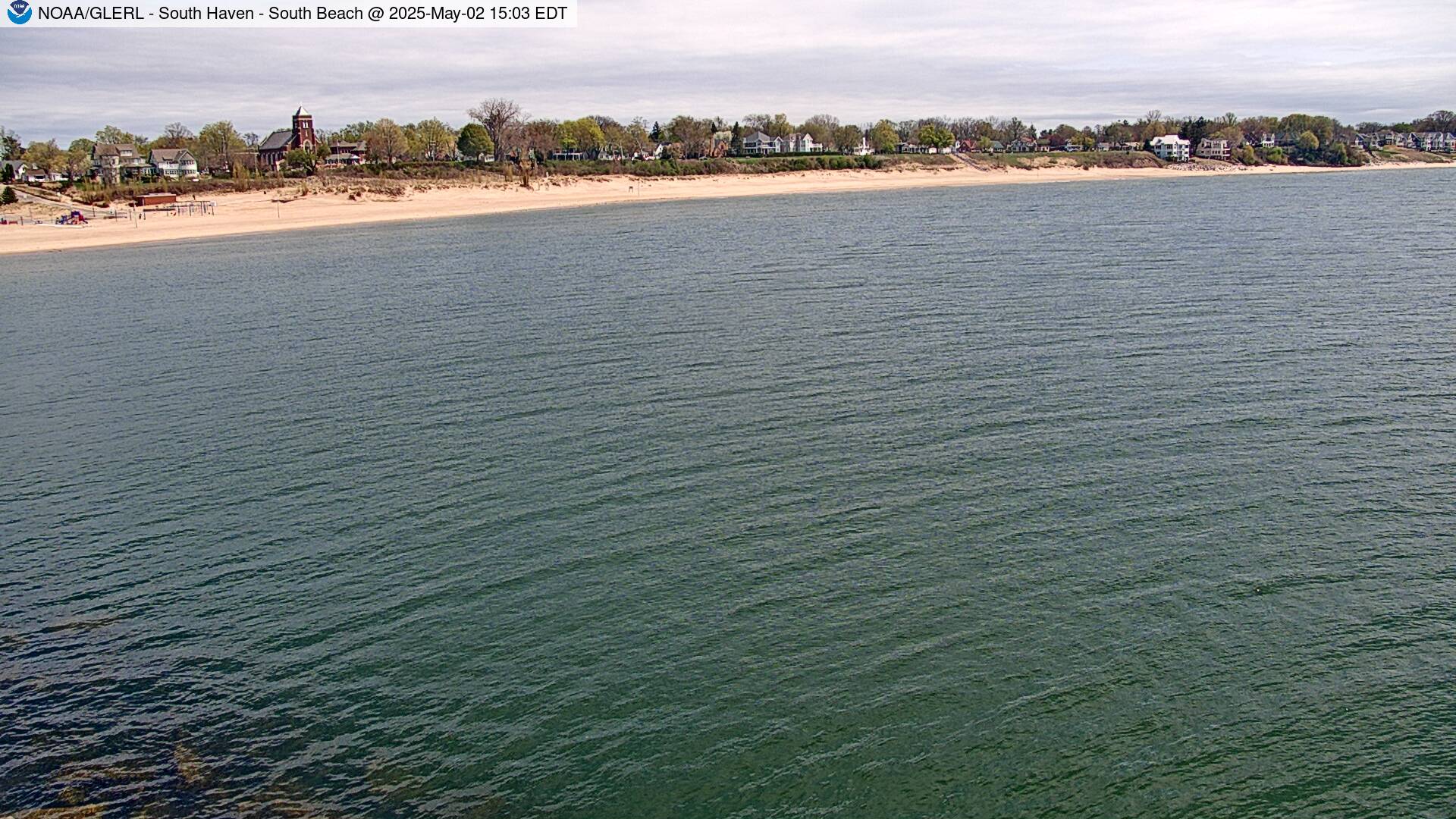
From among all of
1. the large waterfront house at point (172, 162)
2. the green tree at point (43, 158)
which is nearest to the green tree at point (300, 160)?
the large waterfront house at point (172, 162)

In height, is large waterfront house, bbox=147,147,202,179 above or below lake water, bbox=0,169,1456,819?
above

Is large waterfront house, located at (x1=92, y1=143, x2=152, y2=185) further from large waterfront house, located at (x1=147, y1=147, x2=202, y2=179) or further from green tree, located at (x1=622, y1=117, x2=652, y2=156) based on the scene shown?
green tree, located at (x1=622, y1=117, x2=652, y2=156)

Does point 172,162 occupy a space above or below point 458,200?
above

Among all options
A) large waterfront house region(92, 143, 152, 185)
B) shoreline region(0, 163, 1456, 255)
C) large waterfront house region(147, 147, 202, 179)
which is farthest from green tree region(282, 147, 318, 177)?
shoreline region(0, 163, 1456, 255)

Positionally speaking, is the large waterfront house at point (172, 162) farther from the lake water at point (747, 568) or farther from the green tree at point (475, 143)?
the lake water at point (747, 568)

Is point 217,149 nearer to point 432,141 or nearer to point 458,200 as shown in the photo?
point 432,141

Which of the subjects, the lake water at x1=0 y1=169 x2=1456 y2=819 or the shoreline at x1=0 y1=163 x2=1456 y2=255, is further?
the shoreline at x1=0 y1=163 x2=1456 y2=255

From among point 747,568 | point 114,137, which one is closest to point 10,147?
point 114,137
